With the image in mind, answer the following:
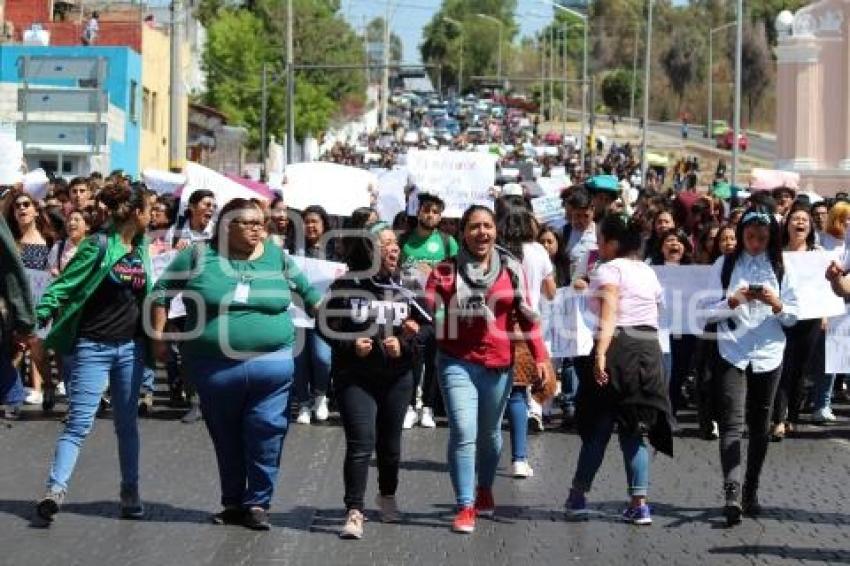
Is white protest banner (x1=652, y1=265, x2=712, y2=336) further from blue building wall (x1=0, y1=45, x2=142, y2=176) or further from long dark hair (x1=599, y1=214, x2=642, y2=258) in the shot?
blue building wall (x1=0, y1=45, x2=142, y2=176)

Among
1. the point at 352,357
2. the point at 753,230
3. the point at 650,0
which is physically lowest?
the point at 352,357

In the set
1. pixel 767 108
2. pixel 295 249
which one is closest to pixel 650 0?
pixel 295 249

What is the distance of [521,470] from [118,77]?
131ft

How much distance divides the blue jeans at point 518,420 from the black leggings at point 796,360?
2.63m

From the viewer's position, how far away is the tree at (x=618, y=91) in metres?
138

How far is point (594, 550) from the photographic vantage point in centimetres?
1020

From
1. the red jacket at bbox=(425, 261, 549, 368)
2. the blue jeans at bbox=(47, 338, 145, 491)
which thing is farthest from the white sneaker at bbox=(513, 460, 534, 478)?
the blue jeans at bbox=(47, 338, 145, 491)

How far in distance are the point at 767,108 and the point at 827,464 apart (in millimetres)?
104464

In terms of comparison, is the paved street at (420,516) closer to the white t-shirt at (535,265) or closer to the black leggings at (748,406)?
the black leggings at (748,406)

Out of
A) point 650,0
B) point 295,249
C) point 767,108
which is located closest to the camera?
point 295,249

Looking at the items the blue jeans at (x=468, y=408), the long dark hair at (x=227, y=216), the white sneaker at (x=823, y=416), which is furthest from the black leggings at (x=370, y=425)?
the white sneaker at (x=823, y=416)

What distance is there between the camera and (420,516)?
11133 millimetres

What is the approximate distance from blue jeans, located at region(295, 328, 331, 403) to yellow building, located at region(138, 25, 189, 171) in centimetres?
4053

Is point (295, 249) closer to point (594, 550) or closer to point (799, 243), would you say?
point (799, 243)
